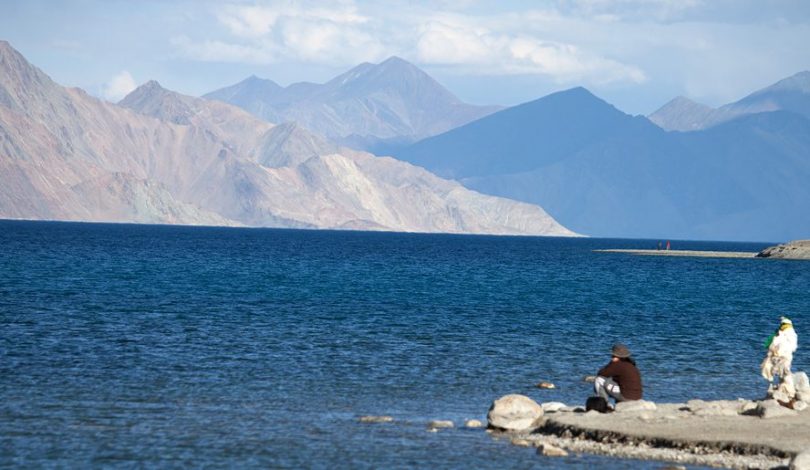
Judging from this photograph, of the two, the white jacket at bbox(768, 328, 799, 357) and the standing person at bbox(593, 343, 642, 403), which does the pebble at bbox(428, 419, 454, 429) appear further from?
the white jacket at bbox(768, 328, 799, 357)

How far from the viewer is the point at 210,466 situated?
24.5 m

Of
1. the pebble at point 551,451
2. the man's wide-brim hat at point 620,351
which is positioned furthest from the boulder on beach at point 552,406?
the pebble at point 551,451

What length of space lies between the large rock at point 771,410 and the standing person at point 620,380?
2.98 meters

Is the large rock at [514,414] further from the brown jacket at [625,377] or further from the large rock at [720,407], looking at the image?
the large rock at [720,407]

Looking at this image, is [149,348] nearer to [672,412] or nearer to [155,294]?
[672,412]

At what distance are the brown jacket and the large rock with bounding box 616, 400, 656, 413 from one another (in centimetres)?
38

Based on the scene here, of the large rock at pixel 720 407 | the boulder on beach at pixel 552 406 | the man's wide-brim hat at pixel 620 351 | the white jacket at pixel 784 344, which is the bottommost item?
the boulder on beach at pixel 552 406

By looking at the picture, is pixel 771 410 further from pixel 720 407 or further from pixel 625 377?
pixel 625 377

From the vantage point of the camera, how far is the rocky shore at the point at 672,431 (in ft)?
82.6

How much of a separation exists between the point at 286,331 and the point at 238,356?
9502 millimetres

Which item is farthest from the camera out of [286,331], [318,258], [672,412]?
[318,258]

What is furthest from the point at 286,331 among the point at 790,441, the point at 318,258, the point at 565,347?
the point at 318,258

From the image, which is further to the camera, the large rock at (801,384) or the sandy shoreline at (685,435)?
the large rock at (801,384)

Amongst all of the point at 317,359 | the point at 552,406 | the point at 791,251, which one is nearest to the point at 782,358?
the point at 552,406
